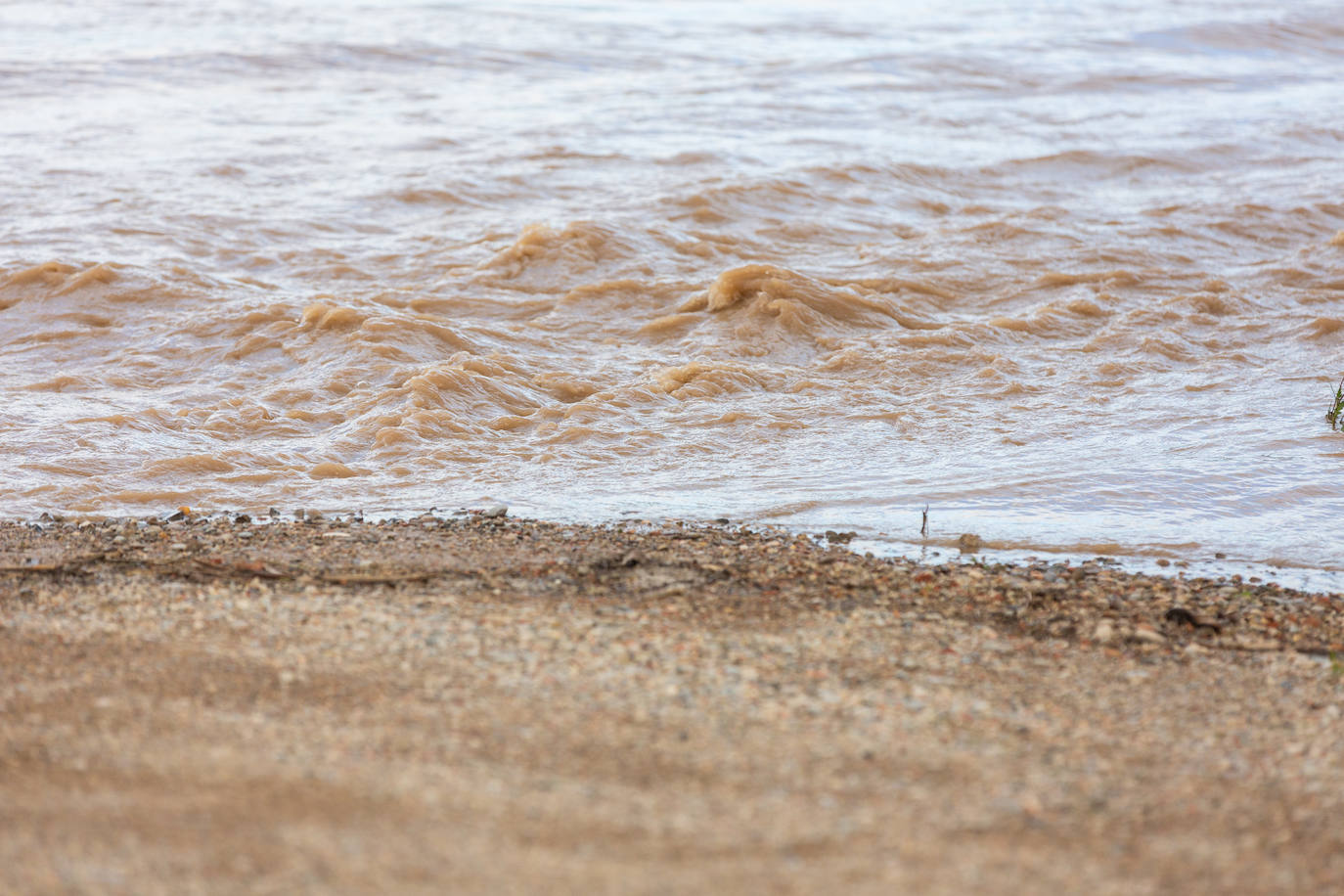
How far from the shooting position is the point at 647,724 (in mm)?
3201

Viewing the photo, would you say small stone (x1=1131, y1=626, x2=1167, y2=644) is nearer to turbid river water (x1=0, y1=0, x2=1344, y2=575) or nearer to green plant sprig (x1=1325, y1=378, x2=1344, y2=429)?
turbid river water (x1=0, y1=0, x2=1344, y2=575)

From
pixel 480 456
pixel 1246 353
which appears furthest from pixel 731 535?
pixel 1246 353

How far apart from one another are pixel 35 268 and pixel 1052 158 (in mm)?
10618

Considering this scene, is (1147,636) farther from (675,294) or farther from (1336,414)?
(675,294)

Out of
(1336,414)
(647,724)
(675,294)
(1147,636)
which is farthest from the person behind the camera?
(675,294)

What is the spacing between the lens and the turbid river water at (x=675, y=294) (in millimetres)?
5781

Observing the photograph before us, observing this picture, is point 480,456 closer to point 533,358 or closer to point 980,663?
point 533,358

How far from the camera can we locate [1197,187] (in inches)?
506

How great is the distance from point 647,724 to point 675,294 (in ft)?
20.9

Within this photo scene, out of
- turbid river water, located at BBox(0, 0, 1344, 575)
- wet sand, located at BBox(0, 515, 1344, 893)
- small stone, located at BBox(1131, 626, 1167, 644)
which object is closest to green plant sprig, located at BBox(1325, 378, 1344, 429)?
turbid river water, located at BBox(0, 0, 1344, 575)

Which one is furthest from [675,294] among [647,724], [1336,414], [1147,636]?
[647,724]

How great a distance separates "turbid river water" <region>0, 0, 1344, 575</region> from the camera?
5.78 metres

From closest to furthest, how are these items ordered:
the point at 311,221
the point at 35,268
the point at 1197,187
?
the point at 35,268
the point at 311,221
the point at 1197,187

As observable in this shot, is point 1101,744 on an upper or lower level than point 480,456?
upper
